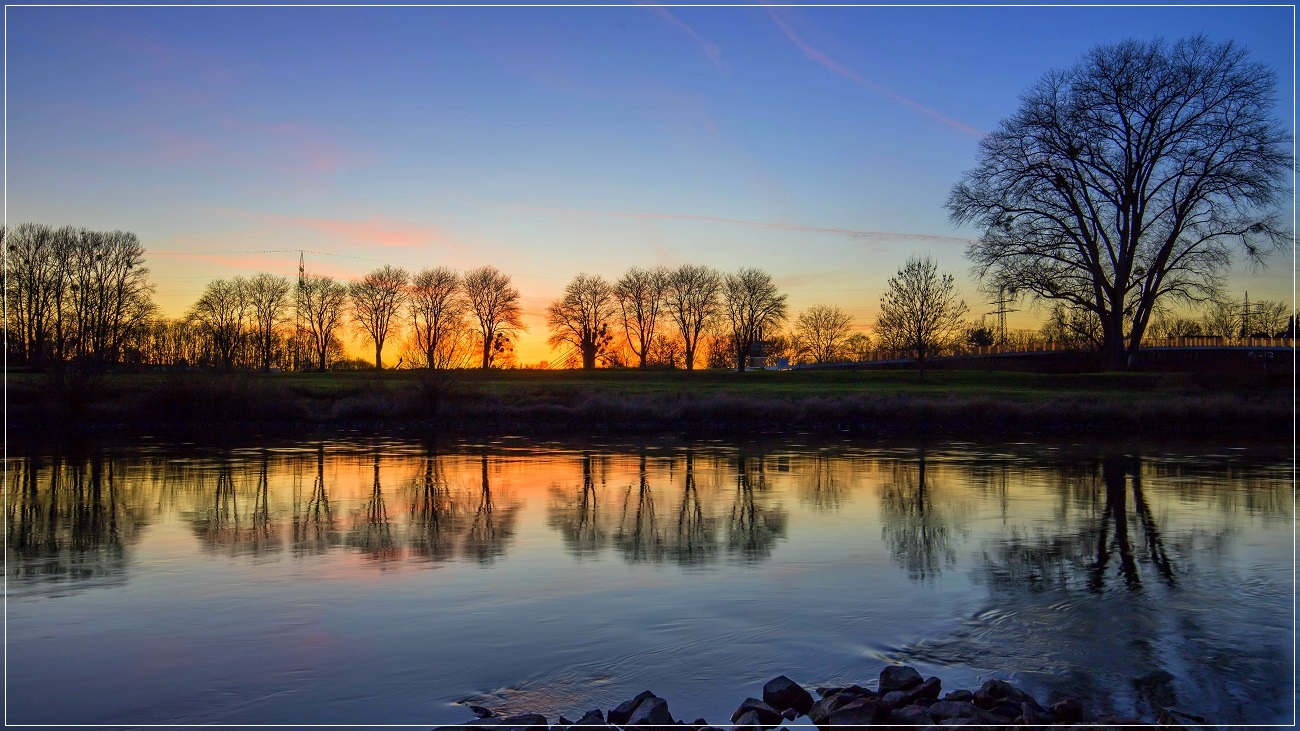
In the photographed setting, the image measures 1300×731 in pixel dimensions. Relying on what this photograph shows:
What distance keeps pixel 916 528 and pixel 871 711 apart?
828 cm

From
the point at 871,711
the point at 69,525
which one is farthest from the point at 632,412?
the point at 871,711

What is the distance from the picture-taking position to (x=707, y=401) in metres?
37.6

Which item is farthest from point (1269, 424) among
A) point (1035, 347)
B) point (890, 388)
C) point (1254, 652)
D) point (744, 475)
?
point (1035, 347)

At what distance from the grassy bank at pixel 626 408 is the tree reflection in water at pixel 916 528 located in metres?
16.4

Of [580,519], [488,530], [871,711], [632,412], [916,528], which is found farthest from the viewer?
[632,412]

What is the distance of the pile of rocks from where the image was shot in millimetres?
5824

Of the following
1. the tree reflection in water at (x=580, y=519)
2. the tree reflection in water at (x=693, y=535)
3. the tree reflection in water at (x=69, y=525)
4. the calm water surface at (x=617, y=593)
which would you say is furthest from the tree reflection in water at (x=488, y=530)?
the tree reflection in water at (x=69, y=525)

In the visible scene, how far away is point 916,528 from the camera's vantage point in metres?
13.8

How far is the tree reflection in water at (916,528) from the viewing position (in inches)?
445

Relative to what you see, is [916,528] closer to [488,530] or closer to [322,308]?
[488,530]

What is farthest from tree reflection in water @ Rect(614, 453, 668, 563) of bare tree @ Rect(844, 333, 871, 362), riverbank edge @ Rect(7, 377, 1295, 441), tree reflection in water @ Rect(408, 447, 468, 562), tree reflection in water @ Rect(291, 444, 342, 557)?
bare tree @ Rect(844, 333, 871, 362)

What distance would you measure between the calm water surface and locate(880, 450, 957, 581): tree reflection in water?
85 mm

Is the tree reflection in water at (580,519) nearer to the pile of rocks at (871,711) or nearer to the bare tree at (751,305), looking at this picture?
the pile of rocks at (871,711)

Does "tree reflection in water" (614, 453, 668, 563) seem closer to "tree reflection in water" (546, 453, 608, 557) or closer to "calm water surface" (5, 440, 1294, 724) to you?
"calm water surface" (5, 440, 1294, 724)
